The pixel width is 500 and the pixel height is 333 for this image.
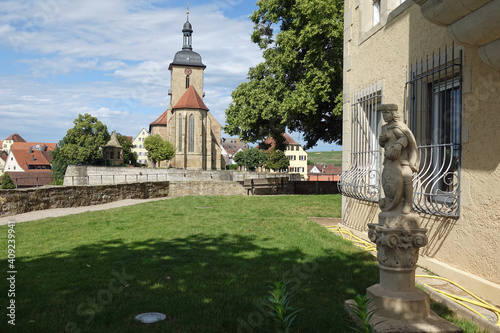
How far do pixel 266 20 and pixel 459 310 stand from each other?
18748 mm

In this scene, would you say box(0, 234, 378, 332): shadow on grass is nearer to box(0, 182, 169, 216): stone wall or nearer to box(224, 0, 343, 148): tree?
box(0, 182, 169, 216): stone wall

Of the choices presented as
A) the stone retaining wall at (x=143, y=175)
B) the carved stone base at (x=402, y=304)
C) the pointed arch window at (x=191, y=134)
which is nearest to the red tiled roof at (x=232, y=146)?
the pointed arch window at (x=191, y=134)

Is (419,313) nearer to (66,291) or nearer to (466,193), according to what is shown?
(466,193)

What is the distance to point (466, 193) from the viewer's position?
5.29m

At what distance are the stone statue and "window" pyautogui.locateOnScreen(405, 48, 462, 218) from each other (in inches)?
74.0

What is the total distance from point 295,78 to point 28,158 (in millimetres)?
98681

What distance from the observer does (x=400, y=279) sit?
3816mm

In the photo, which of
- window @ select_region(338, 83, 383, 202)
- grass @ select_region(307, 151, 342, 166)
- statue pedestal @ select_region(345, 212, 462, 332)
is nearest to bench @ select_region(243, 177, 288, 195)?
window @ select_region(338, 83, 383, 202)

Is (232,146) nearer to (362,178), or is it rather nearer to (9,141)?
(9,141)

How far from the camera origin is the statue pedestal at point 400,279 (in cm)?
369

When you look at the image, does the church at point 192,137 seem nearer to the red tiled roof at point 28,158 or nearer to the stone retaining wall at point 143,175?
the stone retaining wall at point 143,175

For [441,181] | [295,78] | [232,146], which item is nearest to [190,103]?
[295,78]

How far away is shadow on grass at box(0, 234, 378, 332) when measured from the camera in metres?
3.78

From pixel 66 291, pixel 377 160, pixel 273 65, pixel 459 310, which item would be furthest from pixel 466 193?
pixel 273 65
